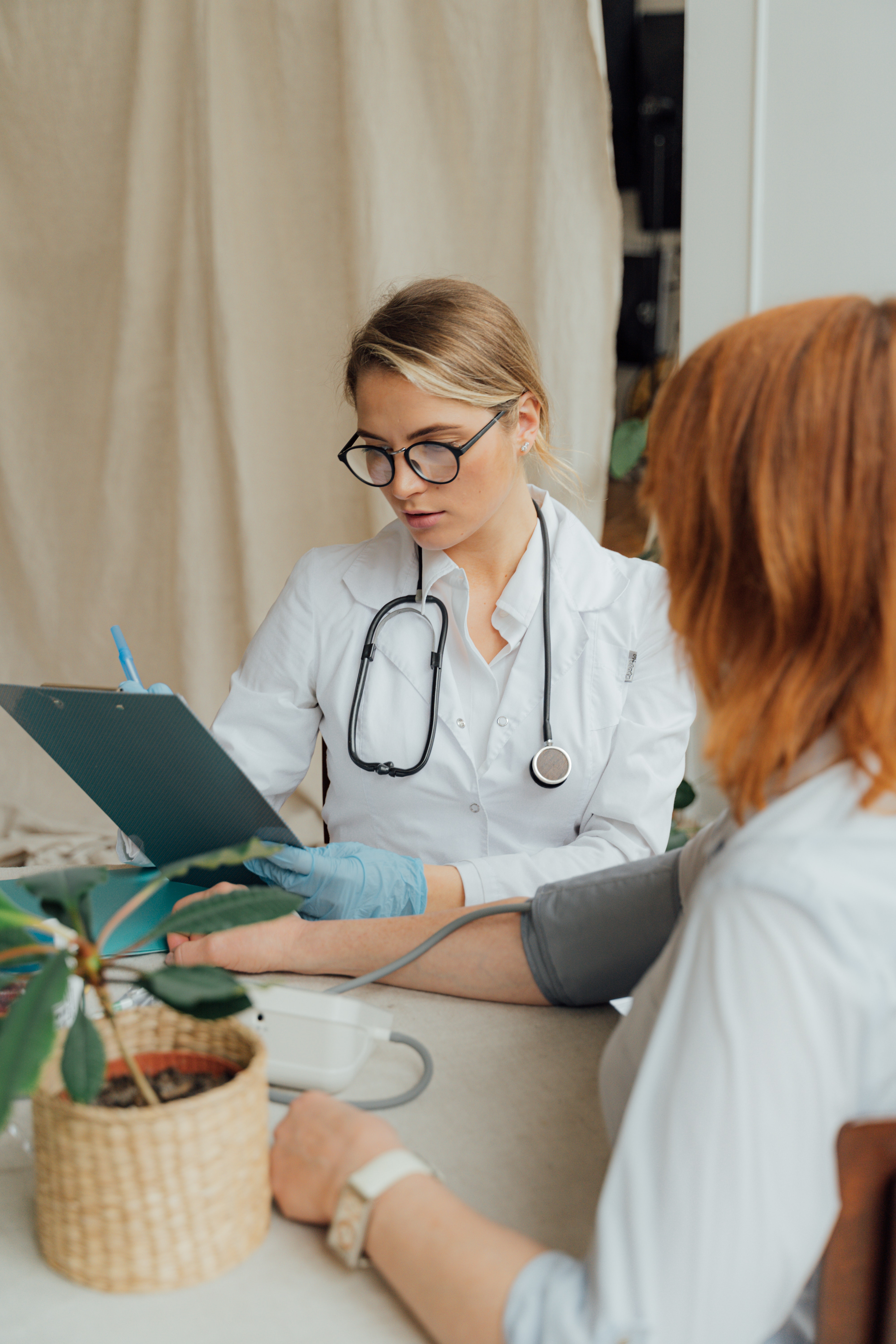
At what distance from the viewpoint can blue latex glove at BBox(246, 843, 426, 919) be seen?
1.22 meters

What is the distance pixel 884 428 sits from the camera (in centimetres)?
60

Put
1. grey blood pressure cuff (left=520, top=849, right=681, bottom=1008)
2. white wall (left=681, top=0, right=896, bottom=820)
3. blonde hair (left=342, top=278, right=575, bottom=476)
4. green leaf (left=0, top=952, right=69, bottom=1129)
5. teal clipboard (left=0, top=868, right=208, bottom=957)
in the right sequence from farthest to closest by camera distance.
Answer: white wall (left=681, top=0, right=896, bottom=820), blonde hair (left=342, top=278, right=575, bottom=476), teal clipboard (left=0, top=868, right=208, bottom=957), grey blood pressure cuff (left=520, top=849, right=681, bottom=1008), green leaf (left=0, top=952, right=69, bottom=1129)

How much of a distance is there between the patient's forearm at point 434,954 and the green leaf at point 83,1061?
0.45 metres

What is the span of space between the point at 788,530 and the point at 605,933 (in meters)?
0.49

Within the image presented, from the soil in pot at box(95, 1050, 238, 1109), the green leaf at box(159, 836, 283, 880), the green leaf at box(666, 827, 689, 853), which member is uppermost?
the green leaf at box(159, 836, 283, 880)

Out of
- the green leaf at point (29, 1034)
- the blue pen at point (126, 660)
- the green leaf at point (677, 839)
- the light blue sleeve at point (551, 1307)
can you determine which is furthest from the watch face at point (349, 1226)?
the green leaf at point (677, 839)

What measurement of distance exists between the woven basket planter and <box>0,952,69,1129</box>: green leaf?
0.03 metres

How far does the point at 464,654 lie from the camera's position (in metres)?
1.55

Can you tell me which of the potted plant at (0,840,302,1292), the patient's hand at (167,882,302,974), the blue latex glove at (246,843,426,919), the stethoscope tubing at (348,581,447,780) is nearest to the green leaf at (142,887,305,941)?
the potted plant at (0,840,302,1292)

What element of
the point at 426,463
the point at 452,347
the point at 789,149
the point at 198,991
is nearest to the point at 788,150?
the point at 789,149

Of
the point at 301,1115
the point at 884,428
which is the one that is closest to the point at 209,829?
the point at 301,1115

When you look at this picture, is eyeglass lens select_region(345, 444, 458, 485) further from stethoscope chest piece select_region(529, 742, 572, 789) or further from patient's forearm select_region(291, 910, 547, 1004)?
patient's forearm select_region(291, 910, 547, 1004)

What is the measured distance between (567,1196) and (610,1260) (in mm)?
175

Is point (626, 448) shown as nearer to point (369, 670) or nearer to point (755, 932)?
point (369, 670)
